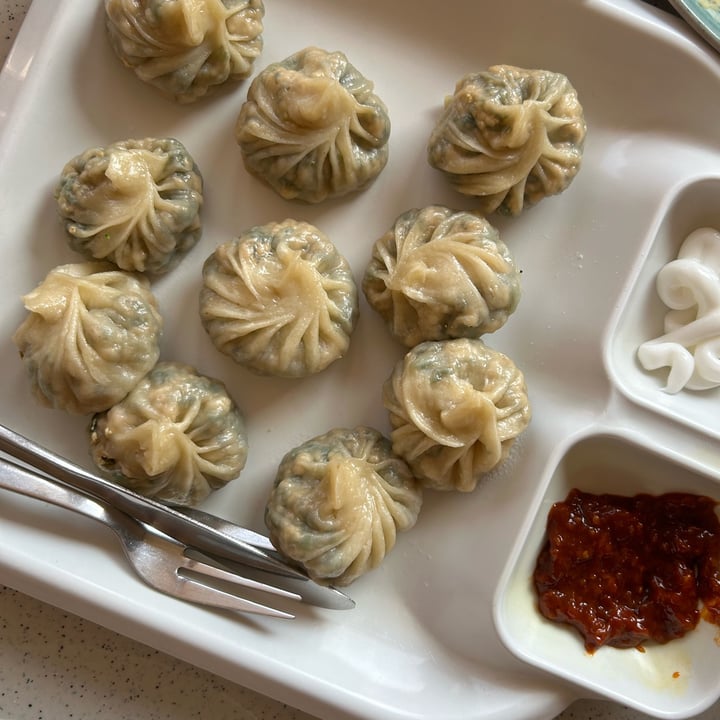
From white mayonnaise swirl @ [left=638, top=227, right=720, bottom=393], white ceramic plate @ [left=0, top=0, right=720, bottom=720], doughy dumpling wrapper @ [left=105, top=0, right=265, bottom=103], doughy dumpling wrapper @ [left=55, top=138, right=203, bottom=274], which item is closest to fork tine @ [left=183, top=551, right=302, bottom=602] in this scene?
white ceramic plate @ [left=0, top=0, right=720, bottom=720]

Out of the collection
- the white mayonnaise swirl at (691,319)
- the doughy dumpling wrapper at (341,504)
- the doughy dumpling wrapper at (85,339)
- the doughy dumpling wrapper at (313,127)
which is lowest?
the doughy dumpling wrapper at (341,504)

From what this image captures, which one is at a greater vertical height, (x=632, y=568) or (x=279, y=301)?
(x=279, y=301)

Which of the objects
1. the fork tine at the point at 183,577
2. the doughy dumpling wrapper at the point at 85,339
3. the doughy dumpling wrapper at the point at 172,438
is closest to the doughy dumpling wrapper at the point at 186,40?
the doughy dumpling wrapper at the point at 85,339

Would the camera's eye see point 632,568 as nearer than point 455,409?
No

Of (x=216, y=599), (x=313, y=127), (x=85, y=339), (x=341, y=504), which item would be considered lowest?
(x=216, y=599)

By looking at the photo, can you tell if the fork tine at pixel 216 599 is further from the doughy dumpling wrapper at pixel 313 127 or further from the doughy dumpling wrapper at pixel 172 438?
the doughy dumpling wrapper at pixel 313 127

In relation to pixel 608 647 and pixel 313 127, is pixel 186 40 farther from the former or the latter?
pixel 608 647

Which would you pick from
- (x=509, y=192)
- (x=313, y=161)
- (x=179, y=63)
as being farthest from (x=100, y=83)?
(x=509, y=192)

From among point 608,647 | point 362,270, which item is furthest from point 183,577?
point 608,647

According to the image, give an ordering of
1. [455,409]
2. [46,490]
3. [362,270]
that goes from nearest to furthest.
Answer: [455,409]
[46,490]
[362,270]
